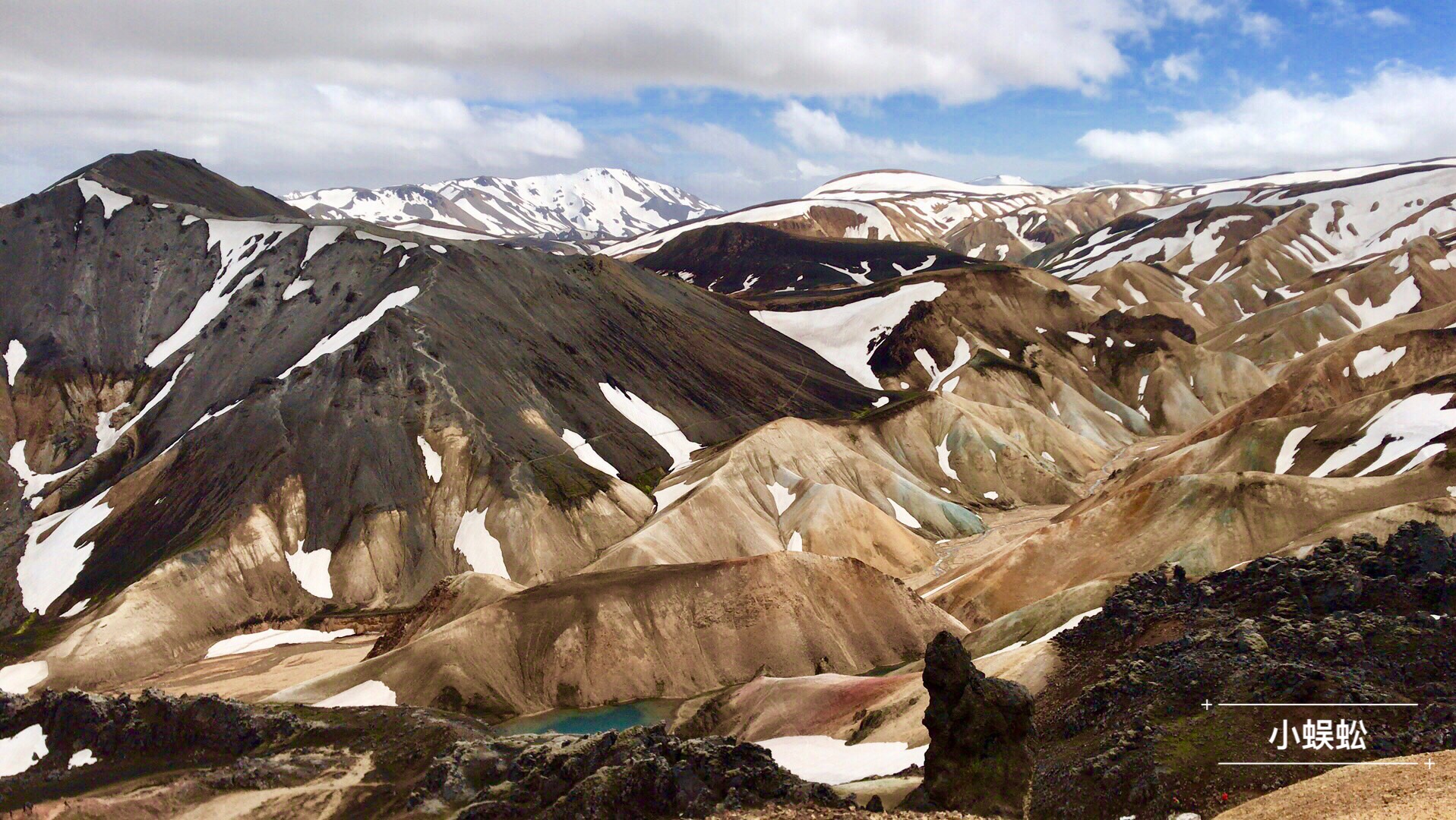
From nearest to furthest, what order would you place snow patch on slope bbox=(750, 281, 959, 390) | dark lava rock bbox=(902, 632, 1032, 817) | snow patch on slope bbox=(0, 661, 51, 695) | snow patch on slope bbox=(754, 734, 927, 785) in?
dark lava rock bbox=(902, 632, 1032, 817) < snow patch on slope bbox=(754, 734, 927, 785) < snow patch on slope bbox=(0, 661, 51, 695) < snow patch on slope bbox=(750, 281, 959, 390)

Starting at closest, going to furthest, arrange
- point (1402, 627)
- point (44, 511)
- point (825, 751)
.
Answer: point (1402, 627) → point (825, 751) → point (44, 511)

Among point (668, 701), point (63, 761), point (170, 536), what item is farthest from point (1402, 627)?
point (170, 536)

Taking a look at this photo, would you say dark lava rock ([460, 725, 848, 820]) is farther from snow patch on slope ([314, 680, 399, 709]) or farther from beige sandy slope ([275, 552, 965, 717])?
beige sandy slope ([275, 552, 965, 717])

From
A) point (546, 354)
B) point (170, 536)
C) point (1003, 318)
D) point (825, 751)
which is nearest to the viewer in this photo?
point (825, 751)

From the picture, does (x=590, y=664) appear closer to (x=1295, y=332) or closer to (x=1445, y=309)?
(x=1445, y=309)

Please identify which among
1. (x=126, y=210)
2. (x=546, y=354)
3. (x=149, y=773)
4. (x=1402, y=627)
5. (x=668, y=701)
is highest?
(x=126, y=210)

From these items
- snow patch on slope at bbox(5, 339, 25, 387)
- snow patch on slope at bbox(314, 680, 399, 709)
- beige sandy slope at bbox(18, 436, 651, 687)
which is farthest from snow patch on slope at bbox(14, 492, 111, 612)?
snow patch on slope at bbox(314, 680, 399, 709)

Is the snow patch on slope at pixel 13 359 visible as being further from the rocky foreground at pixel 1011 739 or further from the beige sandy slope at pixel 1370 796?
the beige sandy slope at pixel 1370 796
